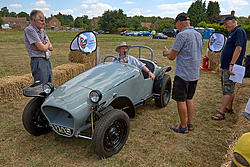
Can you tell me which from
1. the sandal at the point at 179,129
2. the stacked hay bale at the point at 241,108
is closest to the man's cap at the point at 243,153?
the stacked hay bale at the point at 241,108

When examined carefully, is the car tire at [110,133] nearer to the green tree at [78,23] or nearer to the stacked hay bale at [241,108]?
the stacked hay bale at [241,108]

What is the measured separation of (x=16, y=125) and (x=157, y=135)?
108 inches

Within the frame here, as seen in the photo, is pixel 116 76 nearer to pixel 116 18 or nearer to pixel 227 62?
pixel 227 62

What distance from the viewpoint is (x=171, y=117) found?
4359mm

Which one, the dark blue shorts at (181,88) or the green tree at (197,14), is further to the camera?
the green tree at (197,14)

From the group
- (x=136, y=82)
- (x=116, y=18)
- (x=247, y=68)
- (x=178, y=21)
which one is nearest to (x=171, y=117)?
(x=136, y=82)

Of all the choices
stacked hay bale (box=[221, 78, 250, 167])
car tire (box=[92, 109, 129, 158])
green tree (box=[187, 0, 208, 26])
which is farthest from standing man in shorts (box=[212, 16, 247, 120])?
green tree (box=[187, 0, 208, 26])

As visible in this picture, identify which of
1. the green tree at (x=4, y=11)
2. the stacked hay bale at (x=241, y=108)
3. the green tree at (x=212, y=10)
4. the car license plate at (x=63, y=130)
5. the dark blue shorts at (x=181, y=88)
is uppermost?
the green tree at (x=4, y=11)

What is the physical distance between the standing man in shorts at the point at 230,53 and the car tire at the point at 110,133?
2.28 meters

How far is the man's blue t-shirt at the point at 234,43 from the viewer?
368 centimetres

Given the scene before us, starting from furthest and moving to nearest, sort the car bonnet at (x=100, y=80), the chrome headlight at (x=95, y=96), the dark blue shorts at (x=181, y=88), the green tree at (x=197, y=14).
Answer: the green tree at (x=197, y=14), the dark blue shorts at (x=181, y=88), the car bonnet at (x=100, y=80), the chrome headlight at (x=95, y=96)

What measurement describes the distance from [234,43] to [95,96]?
289 cm

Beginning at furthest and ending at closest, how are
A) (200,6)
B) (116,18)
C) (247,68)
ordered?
(200,6) → (116,18) → (247,68)

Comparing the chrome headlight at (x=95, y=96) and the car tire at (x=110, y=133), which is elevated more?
the chrome headlight at (x=95, y=96)
